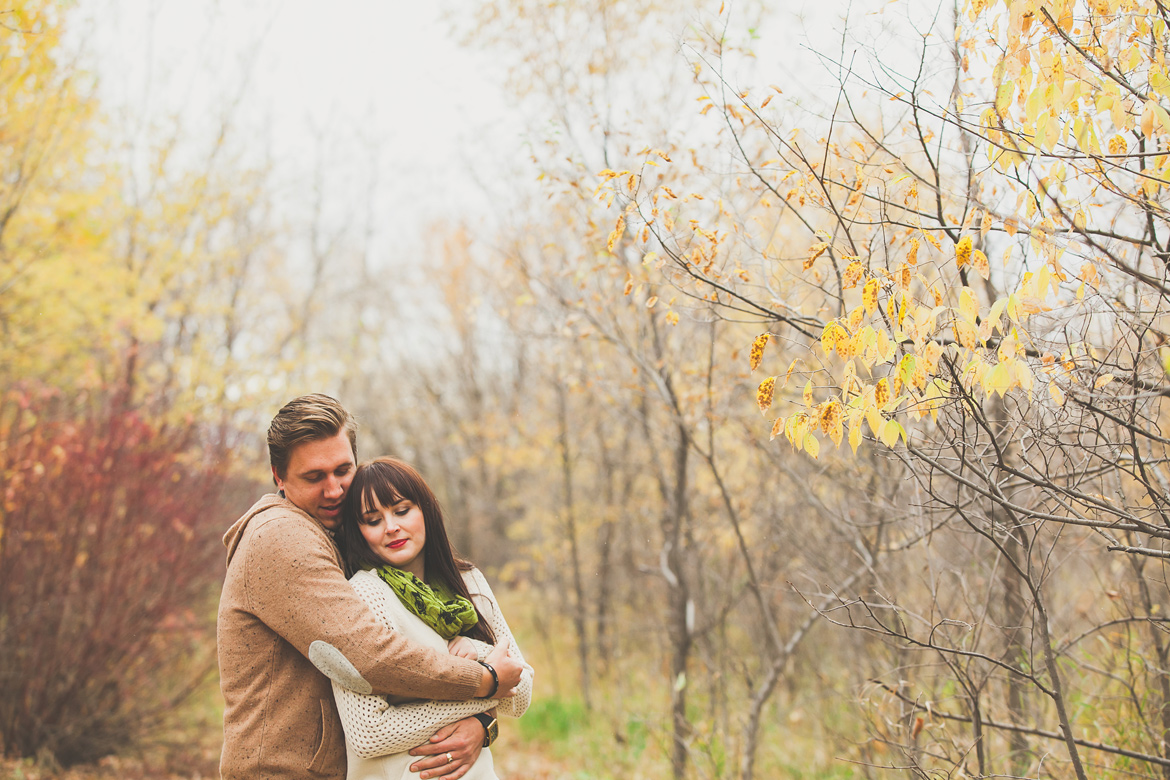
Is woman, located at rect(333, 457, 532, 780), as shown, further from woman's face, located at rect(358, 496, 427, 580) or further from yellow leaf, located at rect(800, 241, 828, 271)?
yellow leaf, located at rect(800, 241, 828, 271)

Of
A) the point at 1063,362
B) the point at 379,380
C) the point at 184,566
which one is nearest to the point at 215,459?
the point at 184,566

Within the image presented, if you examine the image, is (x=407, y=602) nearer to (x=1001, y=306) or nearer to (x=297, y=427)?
(x=297, y=427)

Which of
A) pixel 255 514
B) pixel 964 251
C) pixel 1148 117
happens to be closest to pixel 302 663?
pixel 255 514

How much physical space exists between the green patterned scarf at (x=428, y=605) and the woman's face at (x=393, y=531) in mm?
54

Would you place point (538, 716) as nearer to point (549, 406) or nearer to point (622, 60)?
point (549, 406)

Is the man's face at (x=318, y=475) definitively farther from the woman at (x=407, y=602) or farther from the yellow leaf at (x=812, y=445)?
the yellow leaf at (x=812, y=445)

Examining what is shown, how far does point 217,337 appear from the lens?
12234 mm

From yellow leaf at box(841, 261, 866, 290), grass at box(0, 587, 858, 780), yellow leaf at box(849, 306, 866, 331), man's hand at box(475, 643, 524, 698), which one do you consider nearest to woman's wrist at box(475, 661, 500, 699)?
man's hand at box(475, 643, 524, 698)

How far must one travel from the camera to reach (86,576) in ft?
18.1

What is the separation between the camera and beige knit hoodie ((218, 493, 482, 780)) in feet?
6.97

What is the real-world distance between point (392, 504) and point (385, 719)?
0.68 m

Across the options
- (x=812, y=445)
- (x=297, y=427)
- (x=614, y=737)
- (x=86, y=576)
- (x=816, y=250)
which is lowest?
(x=614, y=737)

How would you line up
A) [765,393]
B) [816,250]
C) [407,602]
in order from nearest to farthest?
[765,393] → [407,602] → [816,250]

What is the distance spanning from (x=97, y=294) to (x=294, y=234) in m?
7.83
